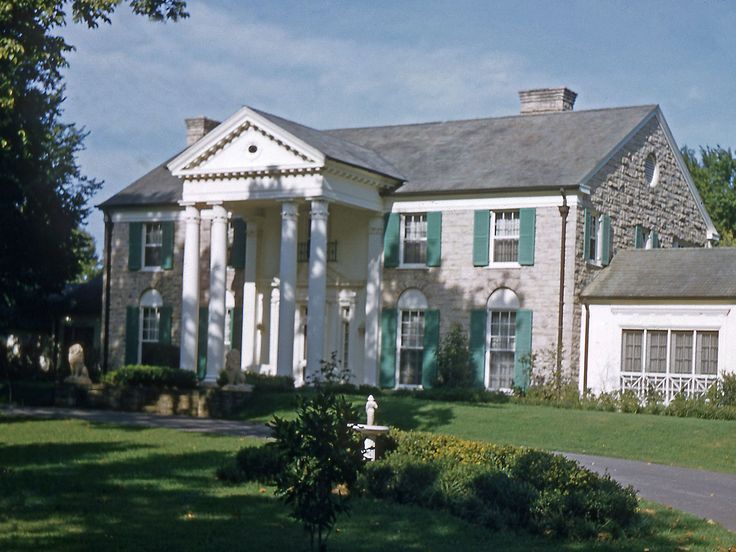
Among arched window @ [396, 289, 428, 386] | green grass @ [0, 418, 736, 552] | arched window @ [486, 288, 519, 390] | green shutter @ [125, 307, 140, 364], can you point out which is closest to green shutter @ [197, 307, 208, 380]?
green shutter @ [125, 307, 140, 364]

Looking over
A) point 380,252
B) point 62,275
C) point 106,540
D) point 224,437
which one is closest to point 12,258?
point 62,275

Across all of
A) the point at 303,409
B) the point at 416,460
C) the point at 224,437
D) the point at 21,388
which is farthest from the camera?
the point at 21,388

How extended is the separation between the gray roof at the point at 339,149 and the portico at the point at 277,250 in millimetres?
152

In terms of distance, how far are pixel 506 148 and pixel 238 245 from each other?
27.9 ft

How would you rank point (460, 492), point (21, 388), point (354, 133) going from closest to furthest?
point (460, 492) < point (21, 388) < point (354, 133)

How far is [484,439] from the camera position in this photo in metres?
21.9

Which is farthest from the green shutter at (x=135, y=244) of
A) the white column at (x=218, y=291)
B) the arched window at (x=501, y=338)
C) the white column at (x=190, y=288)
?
the arched window at (x=501, y=338)

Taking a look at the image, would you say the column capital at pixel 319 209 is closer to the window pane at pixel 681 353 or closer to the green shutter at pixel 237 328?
the green shutter at pixel 237 328

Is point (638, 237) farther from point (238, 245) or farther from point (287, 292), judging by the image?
point (238, 245)

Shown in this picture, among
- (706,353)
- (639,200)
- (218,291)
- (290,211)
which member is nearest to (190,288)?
(218,291)

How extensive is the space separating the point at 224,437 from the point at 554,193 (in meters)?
12.5

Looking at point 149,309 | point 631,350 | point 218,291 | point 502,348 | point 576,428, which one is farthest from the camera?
point 149,309

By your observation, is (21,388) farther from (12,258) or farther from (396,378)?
(396,378)

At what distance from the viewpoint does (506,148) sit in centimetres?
3241
